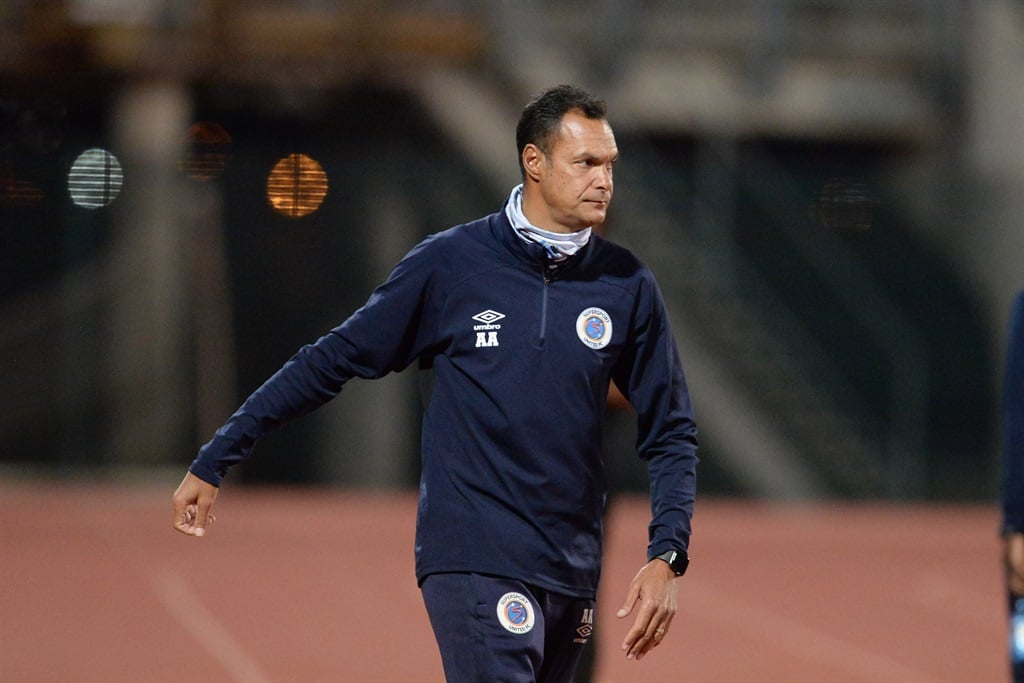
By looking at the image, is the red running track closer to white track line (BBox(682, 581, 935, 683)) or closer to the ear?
white track line (BBox(682, 581, 935, 683))

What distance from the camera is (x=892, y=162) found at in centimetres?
2305

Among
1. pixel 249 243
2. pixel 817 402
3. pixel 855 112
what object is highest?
pixel 855 112

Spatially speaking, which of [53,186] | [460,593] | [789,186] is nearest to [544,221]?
[460,593]

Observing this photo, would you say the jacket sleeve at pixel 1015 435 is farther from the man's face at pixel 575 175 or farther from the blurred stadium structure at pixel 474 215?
the blurred stadium structure at pixel 474 215

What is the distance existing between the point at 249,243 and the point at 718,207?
223 inches

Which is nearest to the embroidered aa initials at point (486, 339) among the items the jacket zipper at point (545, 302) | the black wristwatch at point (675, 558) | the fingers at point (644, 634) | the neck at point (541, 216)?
the jacket zipper at point (545, 302)

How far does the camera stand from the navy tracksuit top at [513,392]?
444 cm

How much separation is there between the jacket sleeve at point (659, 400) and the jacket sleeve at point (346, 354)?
23.9 inches

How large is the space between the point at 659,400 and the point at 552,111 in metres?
0.84

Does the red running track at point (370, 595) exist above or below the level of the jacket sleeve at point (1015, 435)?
below

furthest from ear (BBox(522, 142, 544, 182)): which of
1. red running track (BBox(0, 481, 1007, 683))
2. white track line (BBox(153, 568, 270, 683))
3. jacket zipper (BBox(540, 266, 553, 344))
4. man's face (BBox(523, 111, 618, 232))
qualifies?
white track line (BBox(153, 568, 270, 683))

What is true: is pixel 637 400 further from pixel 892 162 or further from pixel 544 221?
pixel 892 162

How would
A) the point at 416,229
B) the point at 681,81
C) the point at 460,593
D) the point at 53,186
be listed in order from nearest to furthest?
the point at 460,593 < the point at 53,186 < the point at 416,229 < the point at 681,81

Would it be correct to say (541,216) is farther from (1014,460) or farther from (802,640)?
(802,640)
